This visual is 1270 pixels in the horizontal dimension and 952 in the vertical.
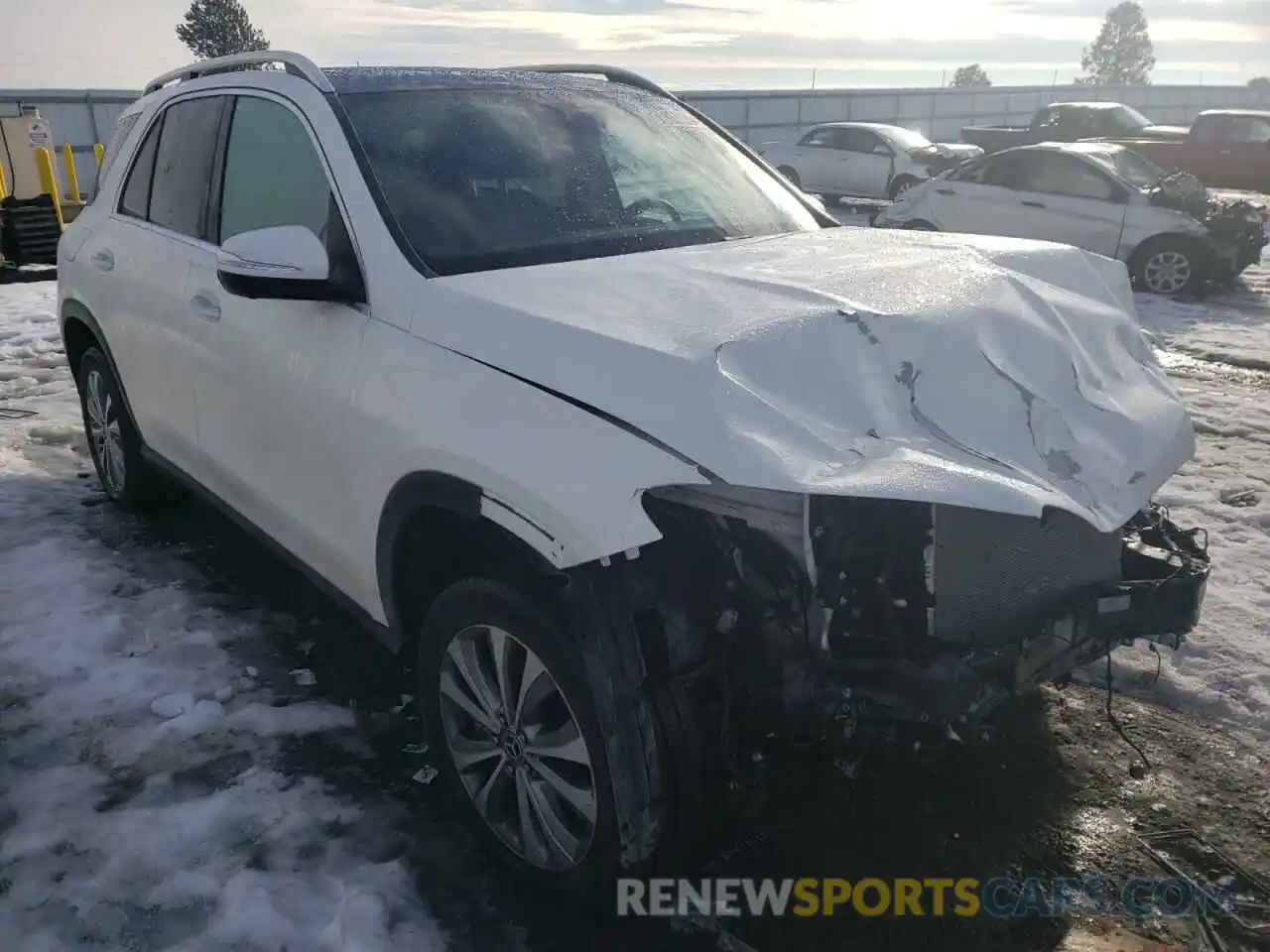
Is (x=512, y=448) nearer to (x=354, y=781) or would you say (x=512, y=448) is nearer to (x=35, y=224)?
(x=354, y=781)

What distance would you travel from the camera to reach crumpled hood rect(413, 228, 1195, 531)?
6.40ft

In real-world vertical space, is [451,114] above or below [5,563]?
above

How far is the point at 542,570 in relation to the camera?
2.19 meters

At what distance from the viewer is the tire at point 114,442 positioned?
4.59 meters

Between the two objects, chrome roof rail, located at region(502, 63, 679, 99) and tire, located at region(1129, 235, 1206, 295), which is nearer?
chrome roof rail, located at region(502, 63, 679, 99)

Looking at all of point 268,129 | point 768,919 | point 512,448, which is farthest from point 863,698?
point 268,129

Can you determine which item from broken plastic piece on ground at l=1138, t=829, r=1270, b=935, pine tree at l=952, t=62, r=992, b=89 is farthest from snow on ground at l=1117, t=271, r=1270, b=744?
pine tree at l=952, t=62, r=992, b=89

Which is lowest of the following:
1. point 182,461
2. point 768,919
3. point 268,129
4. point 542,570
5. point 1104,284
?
point 768,919

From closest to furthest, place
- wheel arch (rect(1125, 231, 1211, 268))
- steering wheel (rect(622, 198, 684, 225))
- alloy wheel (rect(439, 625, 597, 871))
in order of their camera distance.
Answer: alloy wheel (rect(439, 625, 597, 871)), steering wheel (rect(622, 198, 684, 225)), wheel arch (rect(1125, 231, 1211, 268))

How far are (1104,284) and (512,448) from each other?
1.94 m

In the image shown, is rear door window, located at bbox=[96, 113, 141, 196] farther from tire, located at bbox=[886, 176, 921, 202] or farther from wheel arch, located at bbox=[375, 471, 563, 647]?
tire, located at bbox=[886, 176, 921, 202]

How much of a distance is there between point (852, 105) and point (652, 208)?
33.5 meters

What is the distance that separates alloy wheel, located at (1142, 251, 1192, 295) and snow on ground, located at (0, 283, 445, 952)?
34.1 feet

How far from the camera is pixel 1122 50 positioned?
8906 centimetres
